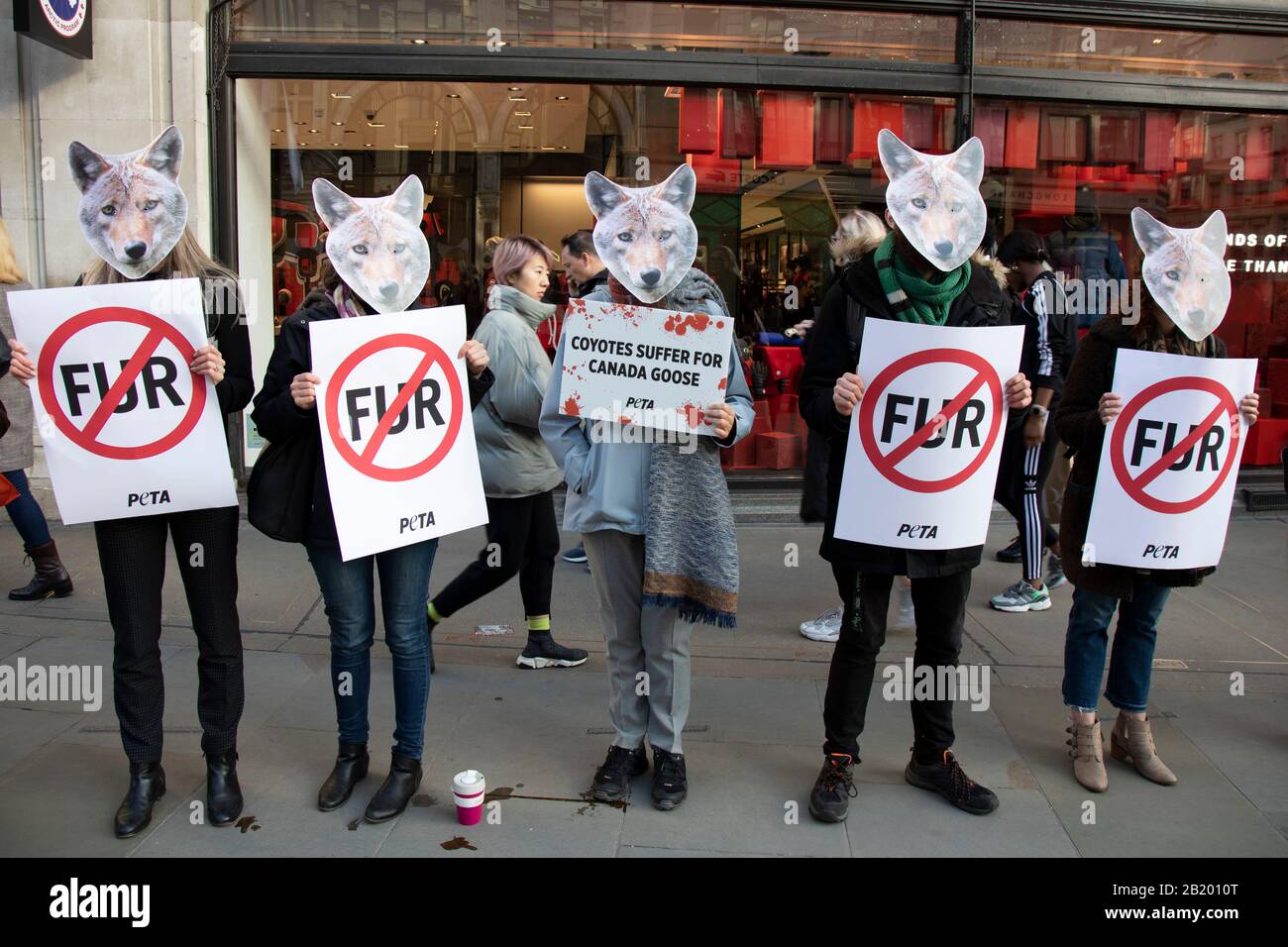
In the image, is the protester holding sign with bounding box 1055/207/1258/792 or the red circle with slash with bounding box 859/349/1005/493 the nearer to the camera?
the red circle with slash with bounding box 859/349/1005/493

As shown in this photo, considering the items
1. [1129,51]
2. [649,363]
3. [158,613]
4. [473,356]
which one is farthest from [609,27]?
[158,613]

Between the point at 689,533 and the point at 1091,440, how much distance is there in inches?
60.9

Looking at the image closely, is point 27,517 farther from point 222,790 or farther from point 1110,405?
point 1110,405

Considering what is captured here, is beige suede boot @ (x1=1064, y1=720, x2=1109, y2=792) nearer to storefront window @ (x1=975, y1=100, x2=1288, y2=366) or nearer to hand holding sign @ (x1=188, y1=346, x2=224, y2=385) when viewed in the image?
hand holding sign @ (x1=188, y1=346, x2=224, y2=385)

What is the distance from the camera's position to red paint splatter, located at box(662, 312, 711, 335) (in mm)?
3611

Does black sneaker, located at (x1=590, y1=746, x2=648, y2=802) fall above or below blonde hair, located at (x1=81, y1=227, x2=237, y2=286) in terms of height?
below

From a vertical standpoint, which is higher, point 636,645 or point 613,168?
point 613,168

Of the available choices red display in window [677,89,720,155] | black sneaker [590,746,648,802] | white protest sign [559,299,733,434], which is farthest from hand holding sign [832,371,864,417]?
red display in window [677,89,720,155]

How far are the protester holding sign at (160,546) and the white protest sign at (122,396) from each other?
0.08 m

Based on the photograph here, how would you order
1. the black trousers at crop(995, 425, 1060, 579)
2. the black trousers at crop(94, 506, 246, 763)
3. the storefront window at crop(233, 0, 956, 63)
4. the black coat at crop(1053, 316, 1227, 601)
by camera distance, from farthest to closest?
the storefront window at crop(233, 0, 956, 63)
the black trousers at crop(995, 425, 1060, 579)
the black coat at crop(1053, 316, 1227, 601)
the black trousers at crop(94, 506, 246, 763)

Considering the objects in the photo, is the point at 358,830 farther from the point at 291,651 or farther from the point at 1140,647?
the point at 1140,647

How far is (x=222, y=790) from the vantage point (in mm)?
3713

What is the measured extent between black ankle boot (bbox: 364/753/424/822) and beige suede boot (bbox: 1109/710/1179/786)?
2624 millimetres

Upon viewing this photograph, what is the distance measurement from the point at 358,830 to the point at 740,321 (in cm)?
601
